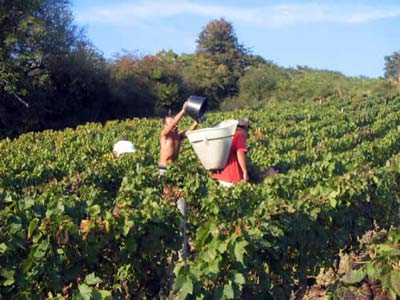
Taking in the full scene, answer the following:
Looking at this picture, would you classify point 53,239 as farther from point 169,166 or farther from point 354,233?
point 169,166

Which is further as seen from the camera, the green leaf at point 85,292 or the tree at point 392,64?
the tree at point 392,64

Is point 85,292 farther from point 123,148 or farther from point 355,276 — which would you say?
point 123,148

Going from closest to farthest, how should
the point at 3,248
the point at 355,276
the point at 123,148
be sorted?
the point at 355,276 → the point at 3,248 → the point at 123,148

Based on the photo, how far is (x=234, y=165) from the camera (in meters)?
8.04

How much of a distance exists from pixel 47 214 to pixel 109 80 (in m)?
30.6

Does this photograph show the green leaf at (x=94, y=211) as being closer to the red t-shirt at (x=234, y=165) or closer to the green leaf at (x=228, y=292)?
the green leaf at (x=228, y=292)

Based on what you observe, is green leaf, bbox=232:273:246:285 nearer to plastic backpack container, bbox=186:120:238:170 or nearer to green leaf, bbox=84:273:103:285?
green leaf, bbox=84:273:103:285

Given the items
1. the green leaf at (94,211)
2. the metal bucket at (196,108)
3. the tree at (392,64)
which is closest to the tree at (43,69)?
the metal bucket at (196,108)

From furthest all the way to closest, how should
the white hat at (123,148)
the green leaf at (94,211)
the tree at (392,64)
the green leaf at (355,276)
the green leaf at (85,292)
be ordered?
the tree at (392,64) → the white hat at (123,148) → the green leaf at (94,211) → the green leaf at (85,292) → the green leaf at (355,276)

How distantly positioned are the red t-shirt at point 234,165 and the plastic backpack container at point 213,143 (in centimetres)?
15

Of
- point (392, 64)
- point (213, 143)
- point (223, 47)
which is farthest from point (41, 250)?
point (392, 64)

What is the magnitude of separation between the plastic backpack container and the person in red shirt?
147 mm

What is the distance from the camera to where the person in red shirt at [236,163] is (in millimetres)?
7926

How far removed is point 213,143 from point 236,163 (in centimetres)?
55
